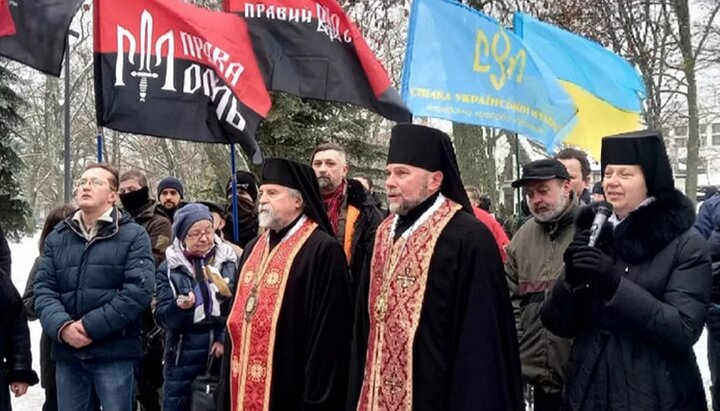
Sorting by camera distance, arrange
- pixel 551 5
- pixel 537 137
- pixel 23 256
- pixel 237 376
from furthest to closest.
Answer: pixel 23 256 → pixel 551 5 → pixel 537 137 → pixel 237 376

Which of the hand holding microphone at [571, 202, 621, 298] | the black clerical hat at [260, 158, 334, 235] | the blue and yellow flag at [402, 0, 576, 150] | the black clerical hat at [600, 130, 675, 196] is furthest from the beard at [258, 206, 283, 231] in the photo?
the blue and yellow flag at [402, 0, 576, 150]

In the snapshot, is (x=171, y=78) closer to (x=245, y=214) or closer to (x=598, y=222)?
(x=245, y=214)

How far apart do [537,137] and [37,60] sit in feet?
12.2

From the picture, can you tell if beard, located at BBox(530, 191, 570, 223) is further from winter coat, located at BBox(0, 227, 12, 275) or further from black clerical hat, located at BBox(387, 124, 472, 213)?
winter coat, located at BBox(0, 227, 12, 275)

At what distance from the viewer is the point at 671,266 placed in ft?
11.6

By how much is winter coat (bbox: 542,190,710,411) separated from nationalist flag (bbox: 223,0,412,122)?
2752 mm

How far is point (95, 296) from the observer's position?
498cm

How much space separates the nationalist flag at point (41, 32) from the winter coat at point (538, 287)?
314 centimetres

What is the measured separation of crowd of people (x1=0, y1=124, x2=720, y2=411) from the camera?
139 inches

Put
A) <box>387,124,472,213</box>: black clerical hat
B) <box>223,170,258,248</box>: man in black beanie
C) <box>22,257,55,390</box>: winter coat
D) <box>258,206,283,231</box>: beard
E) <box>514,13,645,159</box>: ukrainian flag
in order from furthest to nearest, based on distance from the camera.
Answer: <box>514,13,645,159</box>: ukrainian flag < <box>223,170,258,248</box>: man in black beanie < <box>22,257,55,390</box>: winter coat < <box>258,206,283,231</box>: beard < <box>387,124,472,213</box>: black clerical hat

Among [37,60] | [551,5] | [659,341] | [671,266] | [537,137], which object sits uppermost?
[551,5]

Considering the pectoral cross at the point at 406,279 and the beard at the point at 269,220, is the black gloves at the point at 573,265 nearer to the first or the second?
the pectoral cross at the point at 406,279

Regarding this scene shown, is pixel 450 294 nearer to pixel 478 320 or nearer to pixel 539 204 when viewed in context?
pixel 478 320

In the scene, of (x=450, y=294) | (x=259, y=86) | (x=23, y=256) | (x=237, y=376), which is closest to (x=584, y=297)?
(x=450, y=294)
